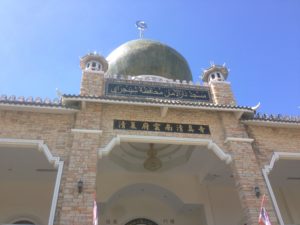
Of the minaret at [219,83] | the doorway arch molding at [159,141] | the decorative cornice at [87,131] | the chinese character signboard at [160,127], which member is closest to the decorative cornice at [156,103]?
the chinese character signboard at [160,127]

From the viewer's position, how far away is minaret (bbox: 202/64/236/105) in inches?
373

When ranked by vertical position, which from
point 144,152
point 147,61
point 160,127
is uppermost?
point 147,61

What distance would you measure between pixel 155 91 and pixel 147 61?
322cm

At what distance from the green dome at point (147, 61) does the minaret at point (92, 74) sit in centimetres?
210

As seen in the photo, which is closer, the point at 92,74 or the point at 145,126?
the point at 145,126

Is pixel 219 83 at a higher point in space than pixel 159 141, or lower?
higher

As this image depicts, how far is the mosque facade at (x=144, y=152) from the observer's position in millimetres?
7435

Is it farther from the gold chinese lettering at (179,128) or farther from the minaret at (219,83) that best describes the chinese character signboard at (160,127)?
the minaret at (219,83)

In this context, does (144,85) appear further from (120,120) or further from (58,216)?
(58,216)

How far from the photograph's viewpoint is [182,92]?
959 cm

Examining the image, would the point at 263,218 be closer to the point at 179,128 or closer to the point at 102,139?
the point at 179,128

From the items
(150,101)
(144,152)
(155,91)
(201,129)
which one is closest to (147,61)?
(155,91)

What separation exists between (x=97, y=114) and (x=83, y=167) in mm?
1614

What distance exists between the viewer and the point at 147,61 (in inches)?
484
